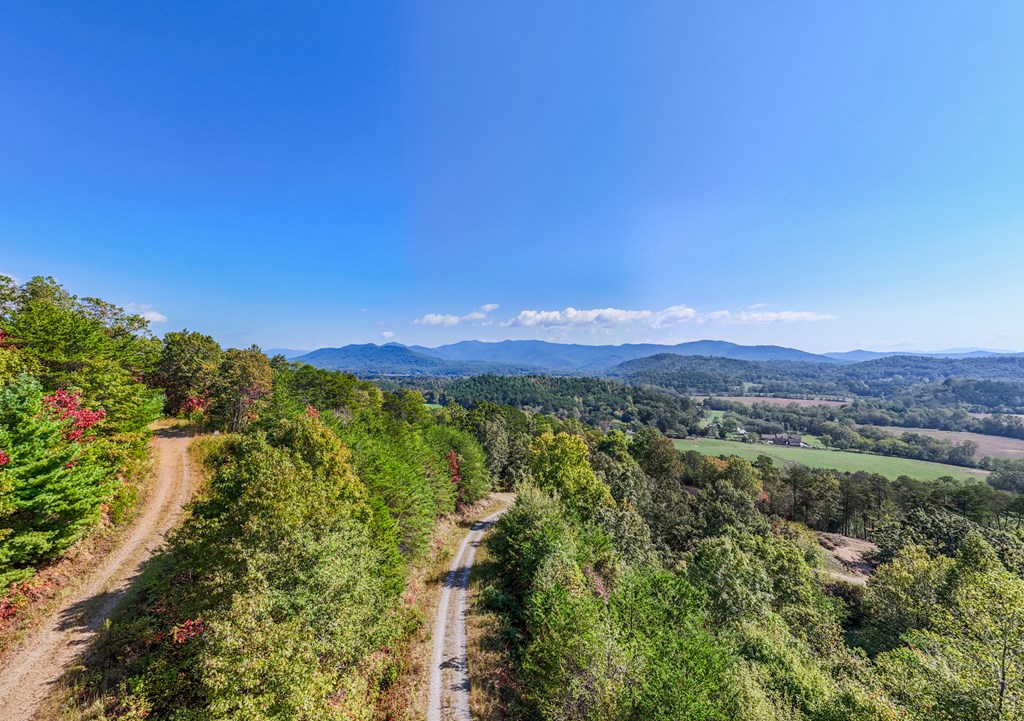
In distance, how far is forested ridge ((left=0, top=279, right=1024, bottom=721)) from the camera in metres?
15.2

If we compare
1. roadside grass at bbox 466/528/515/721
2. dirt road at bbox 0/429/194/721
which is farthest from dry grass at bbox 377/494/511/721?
dirt road at bbox 0/429/194/721

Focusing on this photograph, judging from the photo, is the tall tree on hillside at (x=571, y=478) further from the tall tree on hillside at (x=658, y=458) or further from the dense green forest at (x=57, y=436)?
the dense green forest at (x=57, y=436)

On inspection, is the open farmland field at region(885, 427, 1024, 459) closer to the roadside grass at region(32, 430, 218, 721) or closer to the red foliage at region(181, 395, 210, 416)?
the roadside grass at region(32, 430, 218, 721)

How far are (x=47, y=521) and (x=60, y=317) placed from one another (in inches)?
782

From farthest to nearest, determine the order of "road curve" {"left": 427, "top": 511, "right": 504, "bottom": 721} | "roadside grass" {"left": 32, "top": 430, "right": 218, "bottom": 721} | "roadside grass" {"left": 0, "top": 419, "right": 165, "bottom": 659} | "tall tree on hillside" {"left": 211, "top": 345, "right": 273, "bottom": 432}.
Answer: "tall tree on hillside" {"left": 211, "top": 345, "right": 273, "bottom": 432} → "road curve" {"left": 427, "top": 511, "right": 504, "bottom": 721} → "roadside grass" {"left": 0, "top": 419, "right": 165, "bottom": 659} → "roadside grass" {"left": 32, "top": 430, "right": 218, "bottom": 721}

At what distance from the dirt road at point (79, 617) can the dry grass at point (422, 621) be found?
14301 millimetres

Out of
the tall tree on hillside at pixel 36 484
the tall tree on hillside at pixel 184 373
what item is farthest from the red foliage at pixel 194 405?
the tall tree on hillside at pixel 36 484

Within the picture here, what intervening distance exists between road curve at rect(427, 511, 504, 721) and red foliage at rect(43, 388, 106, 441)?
2628cm

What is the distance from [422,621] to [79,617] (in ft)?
60.5

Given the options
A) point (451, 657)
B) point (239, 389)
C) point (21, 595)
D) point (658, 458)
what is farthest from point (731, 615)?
point (239, 389)

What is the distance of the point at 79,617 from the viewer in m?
18.5

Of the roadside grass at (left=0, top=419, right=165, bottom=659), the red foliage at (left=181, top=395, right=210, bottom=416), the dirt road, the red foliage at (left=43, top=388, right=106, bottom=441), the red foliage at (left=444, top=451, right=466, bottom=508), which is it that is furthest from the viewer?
the red foliage at (left=444, top=451, right=466, bottom=508)

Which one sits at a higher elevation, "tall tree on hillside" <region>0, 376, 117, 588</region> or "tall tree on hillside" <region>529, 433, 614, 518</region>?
"tall tree on hillside" <region>0, 376, 117, 588</region>

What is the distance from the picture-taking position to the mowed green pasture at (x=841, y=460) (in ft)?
357
